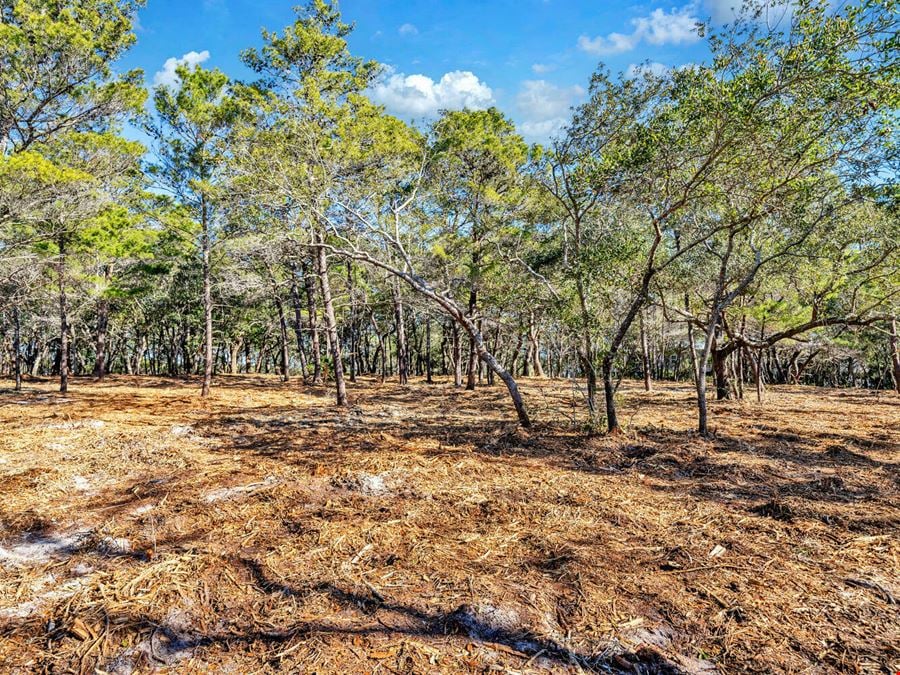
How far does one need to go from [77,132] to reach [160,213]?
15.2ft

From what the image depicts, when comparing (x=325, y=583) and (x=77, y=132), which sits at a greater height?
(x=77, y=132)

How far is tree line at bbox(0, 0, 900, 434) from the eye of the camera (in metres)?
6.20

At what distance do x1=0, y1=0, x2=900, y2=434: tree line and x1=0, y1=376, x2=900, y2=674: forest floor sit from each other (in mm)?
2645

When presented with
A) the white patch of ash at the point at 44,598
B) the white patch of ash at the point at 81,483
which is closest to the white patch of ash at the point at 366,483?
the white patch of ash at the point at 44,598

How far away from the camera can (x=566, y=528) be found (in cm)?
415

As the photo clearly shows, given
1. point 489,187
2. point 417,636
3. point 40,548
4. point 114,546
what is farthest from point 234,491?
point 489,187

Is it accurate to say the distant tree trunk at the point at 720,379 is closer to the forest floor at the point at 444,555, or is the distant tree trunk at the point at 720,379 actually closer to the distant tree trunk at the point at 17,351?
the forest floor at the point at 444,555

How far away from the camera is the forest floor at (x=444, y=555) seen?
99.4 inches

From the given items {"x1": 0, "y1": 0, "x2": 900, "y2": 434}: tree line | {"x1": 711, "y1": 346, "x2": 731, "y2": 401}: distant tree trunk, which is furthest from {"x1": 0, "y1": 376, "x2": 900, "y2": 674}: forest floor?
{"x1": 711, "y1": 346, "x2": 731, "y2": 401}: distant tree trunk

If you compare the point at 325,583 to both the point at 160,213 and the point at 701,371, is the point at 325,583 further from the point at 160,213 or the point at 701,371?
the point at 160,213

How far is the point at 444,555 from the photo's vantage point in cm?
357

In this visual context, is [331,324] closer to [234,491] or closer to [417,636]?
[234,491]

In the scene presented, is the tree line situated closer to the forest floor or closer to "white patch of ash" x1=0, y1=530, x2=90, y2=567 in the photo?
the forest floor

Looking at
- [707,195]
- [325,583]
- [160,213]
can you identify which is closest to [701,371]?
[707,195]
